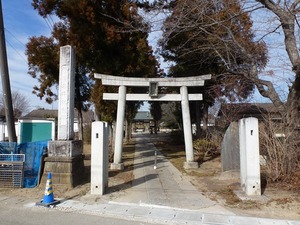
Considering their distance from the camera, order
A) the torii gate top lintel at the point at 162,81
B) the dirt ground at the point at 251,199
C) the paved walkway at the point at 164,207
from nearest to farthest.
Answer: the paved walkway at the point at 164,207 → the dirt ground at the point at 251,199 → the torii gate top lintel at the point at 162,81

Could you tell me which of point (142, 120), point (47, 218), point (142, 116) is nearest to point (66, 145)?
point (47, 218)

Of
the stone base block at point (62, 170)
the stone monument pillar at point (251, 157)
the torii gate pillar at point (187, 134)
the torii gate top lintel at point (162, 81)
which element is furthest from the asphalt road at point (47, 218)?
the torii gate top lintel at point (162, 81)

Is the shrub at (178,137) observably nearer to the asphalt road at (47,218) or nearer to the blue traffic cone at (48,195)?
the blue traffic cone at (48,195)

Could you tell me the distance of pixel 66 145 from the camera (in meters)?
9.33

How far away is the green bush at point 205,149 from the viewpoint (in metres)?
16.1

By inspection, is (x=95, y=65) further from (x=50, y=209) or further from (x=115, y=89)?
(x=50, y=209)

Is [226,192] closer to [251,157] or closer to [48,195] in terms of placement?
[251,157]

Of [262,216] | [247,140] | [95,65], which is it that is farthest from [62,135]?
[95,65]

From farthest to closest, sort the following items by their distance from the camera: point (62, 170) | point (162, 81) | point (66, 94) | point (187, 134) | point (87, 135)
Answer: point (87, 135) → point (162, 81) → point (187, 134) → point (66, 94) → point (62, 170)

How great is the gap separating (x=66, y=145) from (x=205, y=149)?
29.2 feet

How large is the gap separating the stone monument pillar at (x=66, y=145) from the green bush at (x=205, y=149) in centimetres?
778

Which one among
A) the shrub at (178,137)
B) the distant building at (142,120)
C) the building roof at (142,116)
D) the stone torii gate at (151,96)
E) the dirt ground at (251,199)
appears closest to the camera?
the dirt ground at (251,199)

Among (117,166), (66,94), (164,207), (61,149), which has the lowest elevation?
(164,207)

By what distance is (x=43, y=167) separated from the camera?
934 cm
